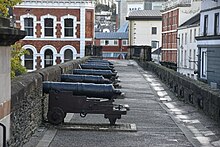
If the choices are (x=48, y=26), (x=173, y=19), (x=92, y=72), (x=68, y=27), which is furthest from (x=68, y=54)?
(x=92, y=72)

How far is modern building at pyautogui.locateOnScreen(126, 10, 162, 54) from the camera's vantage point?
8700cm

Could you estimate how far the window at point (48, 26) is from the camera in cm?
4953

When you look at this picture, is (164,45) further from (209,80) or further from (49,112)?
(49,112)

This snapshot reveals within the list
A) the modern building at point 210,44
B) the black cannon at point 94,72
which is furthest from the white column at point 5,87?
the modern building at point 210,44

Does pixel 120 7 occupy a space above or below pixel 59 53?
above

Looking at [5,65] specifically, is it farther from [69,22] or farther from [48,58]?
[48,58]

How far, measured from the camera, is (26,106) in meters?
11.9

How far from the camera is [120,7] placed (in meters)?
137

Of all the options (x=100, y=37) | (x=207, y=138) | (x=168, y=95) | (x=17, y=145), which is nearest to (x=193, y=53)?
(x=168, y=95)

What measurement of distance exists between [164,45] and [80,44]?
3036 cm

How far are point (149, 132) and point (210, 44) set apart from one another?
27.1 m

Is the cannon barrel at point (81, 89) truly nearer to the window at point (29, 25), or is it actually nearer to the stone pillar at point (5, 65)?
the stone pillar at point (5, 65)

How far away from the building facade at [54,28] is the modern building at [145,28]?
37.4 meters

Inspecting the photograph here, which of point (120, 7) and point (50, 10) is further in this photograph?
point (120, 7)
